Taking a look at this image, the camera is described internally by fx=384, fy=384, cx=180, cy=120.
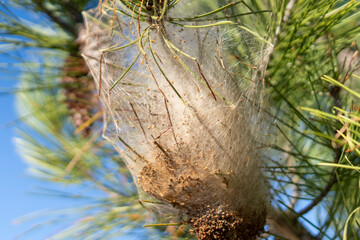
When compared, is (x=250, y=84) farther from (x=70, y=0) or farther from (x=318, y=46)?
(x=70, y=0)

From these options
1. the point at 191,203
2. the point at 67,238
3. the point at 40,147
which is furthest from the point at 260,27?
the point at 40,147

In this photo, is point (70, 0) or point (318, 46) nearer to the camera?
point (318, 46)

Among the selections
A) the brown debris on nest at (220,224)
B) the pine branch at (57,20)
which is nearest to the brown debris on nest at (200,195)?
the brown debris on nest at (220,224)

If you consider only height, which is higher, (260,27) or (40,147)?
(40,147)

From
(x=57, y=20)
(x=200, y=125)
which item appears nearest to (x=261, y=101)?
(x=200, y=125)

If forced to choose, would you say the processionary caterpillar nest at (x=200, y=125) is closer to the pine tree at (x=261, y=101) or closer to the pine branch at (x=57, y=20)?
the pine tree at (x=261, y=101)
